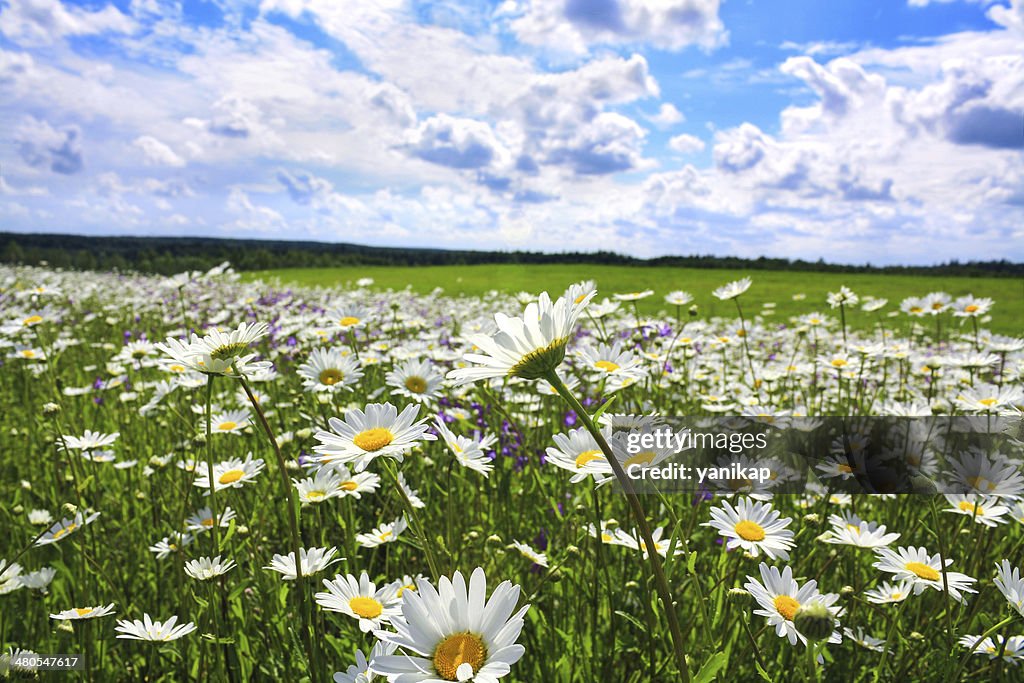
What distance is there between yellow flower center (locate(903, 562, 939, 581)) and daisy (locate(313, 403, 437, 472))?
1510 millimetres

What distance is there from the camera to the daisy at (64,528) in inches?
82.7

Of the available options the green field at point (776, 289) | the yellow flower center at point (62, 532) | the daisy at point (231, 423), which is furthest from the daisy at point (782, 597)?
the green field at point (776, 289)

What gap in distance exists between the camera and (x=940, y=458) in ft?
7.53

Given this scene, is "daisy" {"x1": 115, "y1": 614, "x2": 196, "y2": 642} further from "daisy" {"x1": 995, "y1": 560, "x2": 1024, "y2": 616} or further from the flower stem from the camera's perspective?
"daisy" {"x1": 995, "y1": 560, "x2": 1024, "y2": 616}

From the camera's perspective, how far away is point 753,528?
1631mm

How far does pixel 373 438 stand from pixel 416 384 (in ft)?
3.87

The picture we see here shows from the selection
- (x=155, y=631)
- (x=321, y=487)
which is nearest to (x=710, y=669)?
(x=321, y=487)

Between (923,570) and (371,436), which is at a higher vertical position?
(371,436)

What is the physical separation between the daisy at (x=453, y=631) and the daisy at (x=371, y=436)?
30 cm

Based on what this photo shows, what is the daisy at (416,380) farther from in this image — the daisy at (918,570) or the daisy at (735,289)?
the daisy at (735,289)

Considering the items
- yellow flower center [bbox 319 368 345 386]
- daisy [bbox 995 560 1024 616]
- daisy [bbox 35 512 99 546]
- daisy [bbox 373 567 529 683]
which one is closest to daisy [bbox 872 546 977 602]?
daisy [bbox 995 560 1024 616]

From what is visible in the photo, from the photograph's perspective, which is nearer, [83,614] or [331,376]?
[83,614]

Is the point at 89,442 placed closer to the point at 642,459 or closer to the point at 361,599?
the point at 361,599

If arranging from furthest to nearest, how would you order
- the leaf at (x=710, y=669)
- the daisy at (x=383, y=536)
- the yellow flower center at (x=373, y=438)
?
the daisy at (x=383, y=536) → the yellow flower center at (x=373, y=438) → the leaf at (x=710, y=669)
